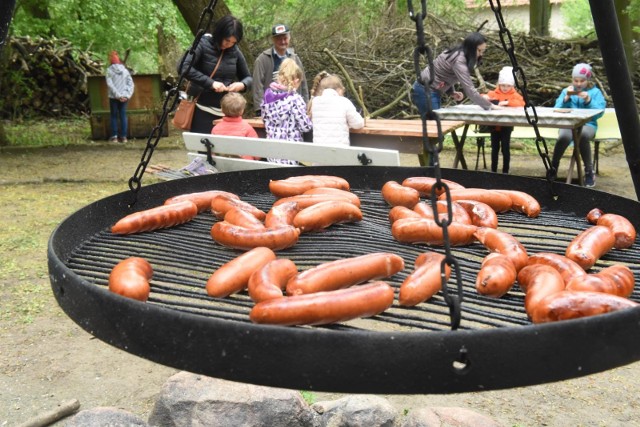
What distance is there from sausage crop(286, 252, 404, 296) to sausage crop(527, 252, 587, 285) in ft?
1.39

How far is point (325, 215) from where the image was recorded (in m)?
2.24

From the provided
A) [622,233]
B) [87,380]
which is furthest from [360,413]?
[87,380]

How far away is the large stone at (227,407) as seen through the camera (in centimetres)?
281

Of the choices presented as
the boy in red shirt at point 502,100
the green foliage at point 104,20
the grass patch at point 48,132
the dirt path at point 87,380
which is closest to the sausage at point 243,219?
the dirt path at point 87,380

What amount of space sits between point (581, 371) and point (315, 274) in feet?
2.00

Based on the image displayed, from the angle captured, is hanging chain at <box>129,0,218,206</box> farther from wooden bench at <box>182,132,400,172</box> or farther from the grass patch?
the grass patch

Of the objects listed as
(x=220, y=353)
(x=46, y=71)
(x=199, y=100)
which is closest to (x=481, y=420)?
(x=220, y=353)

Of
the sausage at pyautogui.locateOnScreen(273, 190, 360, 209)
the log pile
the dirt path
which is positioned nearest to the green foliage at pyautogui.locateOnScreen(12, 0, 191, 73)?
the log pile

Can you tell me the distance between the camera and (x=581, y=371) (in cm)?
128

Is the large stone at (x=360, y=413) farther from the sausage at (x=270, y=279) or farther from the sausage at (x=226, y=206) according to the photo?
the sausage at (x=270, y=279)

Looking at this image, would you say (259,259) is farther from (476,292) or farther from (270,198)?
(270,198)

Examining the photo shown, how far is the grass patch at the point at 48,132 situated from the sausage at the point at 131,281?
1081cm

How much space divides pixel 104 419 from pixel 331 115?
4.08 meters

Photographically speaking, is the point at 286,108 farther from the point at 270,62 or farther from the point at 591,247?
the point at 591,247
